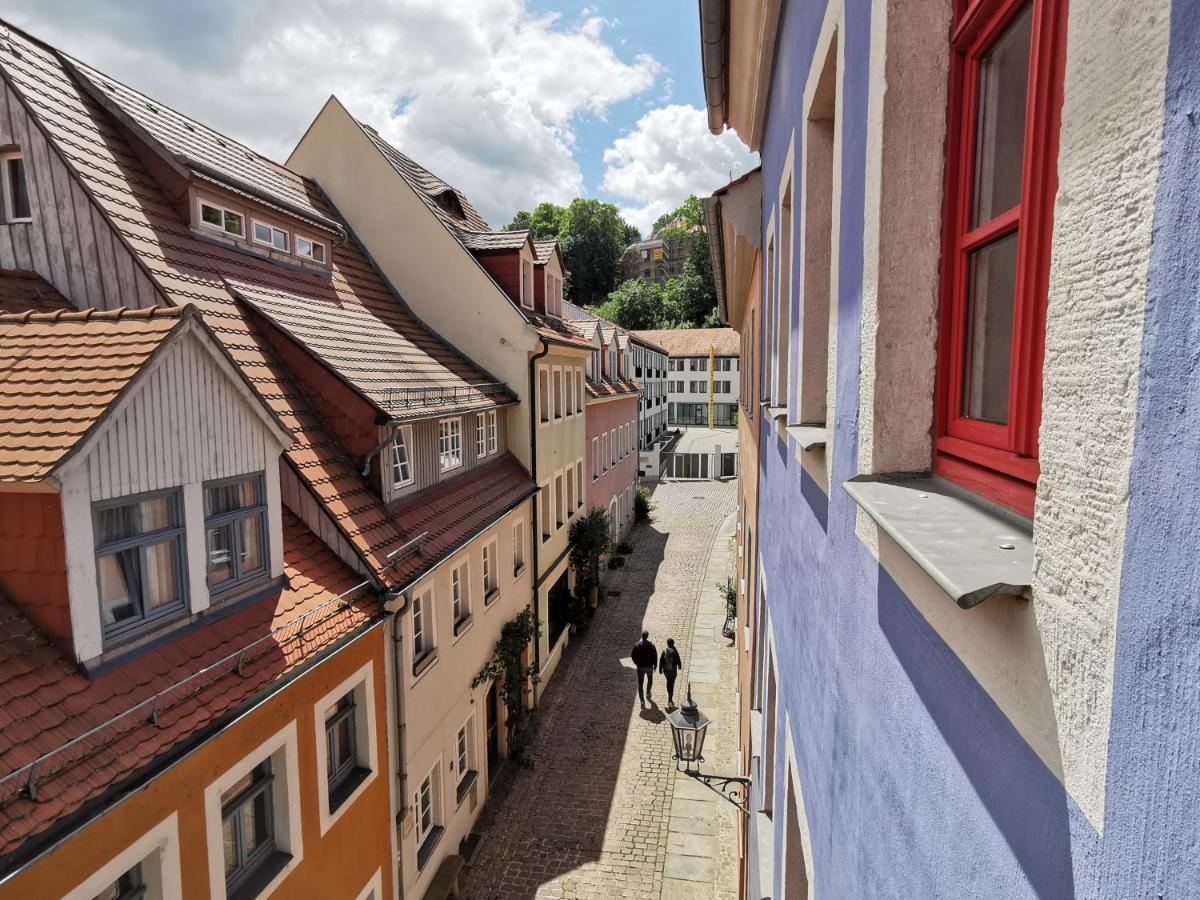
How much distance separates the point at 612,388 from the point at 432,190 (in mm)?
10409

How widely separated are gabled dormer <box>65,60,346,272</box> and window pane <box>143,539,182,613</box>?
219 inches

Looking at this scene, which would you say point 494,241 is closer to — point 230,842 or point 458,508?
point 458,508

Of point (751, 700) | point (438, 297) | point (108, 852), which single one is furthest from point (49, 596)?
point (438, 297)

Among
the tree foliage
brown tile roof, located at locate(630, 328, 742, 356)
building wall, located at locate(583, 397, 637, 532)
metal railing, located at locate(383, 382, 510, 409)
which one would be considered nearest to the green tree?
the tree foliage

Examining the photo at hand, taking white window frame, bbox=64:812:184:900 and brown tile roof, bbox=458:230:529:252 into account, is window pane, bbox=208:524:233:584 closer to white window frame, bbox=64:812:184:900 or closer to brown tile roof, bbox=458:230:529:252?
white window frame, bbox=64:812:184:900

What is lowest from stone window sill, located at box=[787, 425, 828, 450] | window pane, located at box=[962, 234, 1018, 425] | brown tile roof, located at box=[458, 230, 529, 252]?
stone window sill, located at box=[787, 425, 828, 450]

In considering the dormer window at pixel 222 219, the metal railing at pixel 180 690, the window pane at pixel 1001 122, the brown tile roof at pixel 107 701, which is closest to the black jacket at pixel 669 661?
the metal railing at pixel 180 690

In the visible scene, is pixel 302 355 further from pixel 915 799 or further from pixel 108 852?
pixel 915 799

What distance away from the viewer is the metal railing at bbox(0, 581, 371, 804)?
160 inches

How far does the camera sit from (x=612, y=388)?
25391mm

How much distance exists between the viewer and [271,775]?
21.1ft

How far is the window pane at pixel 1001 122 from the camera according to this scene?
145cm

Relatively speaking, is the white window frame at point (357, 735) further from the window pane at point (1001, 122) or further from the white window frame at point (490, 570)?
the window pane at point (1001, 122)

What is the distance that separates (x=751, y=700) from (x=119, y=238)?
8919 millimetres
